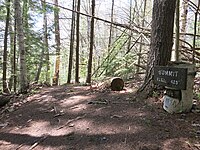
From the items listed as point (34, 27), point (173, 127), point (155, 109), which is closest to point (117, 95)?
point (155, 109)

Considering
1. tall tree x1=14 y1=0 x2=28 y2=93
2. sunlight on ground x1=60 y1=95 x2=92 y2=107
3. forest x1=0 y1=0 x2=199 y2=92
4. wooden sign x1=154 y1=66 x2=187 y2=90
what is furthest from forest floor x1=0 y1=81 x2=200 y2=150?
forest x1=0 y1=0 x2=199 y2=92

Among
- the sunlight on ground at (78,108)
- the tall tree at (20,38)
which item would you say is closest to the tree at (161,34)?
the sunlight on ground at (78,108)

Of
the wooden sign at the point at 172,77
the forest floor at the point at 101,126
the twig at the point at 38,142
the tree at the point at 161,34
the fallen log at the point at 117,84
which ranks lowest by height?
the twig at the point at 38,142

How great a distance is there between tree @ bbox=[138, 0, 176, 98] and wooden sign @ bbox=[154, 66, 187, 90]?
1.60 feet

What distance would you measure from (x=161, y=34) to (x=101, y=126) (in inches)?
96.7

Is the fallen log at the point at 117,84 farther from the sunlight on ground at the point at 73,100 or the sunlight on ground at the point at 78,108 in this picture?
the sunlight on ground at the point at 78,108

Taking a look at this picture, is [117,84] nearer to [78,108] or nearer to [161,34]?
[78,108]

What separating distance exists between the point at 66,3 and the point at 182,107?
16.8 meters

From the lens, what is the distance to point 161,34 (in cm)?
530

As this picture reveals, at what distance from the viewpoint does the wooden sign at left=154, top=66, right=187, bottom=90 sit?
439cm

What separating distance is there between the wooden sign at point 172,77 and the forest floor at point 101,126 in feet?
1.80

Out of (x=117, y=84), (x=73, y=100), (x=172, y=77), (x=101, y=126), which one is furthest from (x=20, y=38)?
(x=172, y=77)

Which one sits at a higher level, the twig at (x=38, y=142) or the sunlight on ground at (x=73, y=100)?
the sunlight on ground at (x=73, y=100)

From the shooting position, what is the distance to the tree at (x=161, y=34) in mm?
5277
